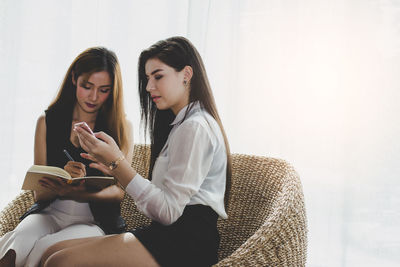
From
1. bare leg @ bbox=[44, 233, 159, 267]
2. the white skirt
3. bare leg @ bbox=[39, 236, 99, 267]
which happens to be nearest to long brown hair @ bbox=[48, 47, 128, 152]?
the white skirt

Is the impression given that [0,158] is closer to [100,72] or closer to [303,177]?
[100,72]

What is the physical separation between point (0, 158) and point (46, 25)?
81 centimetres

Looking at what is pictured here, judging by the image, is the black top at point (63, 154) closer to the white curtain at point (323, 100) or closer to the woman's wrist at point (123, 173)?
the woman's wrist at point (123, 173)

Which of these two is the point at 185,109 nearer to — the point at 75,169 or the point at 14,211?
the point at 75,169

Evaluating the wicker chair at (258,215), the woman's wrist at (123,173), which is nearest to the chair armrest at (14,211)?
the wicker chair at (258,215)

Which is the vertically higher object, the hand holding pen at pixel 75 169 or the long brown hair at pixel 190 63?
the long brown hair at pixel 190 63

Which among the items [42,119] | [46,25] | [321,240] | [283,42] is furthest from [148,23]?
[321,240]

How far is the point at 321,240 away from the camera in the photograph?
1.92m

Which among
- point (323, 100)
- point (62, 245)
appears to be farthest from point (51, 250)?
point (323, 100)

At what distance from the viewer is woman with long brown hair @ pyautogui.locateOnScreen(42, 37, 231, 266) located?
1.09 m

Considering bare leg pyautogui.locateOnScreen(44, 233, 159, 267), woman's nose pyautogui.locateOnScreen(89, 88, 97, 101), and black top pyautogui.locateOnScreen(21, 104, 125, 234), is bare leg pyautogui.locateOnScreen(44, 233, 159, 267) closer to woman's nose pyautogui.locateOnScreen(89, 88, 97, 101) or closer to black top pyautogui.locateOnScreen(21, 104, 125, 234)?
black top pyautogui.locateOnScreen(21, 104, 125, 234)

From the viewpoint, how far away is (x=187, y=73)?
50.6 inches

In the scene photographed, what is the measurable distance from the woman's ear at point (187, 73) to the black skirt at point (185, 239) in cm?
39

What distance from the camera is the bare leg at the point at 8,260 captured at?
1290 millimetres
